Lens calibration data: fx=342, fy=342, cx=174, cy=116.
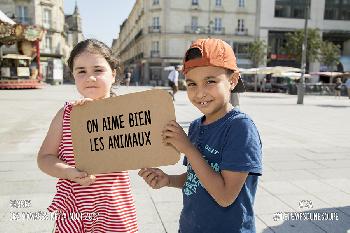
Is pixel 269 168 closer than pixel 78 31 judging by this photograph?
Yes

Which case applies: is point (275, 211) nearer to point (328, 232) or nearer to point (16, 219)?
point (328, 232)

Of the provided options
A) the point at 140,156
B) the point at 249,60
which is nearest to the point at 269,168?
the point at 140,156

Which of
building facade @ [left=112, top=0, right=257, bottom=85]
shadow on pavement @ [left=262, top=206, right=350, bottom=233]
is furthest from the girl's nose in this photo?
building facade @ [left=112, top=0, right=257, bottom=85]

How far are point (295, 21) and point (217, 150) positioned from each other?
155ft

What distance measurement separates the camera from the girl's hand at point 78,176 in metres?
1.62

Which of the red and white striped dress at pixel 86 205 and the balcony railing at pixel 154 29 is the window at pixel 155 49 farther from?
the red and white striped dress at pixel 86 205

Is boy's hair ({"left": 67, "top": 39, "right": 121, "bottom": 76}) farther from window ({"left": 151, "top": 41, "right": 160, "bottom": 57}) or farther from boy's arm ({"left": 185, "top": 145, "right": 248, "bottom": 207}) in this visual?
window ({"left": 151, "top": 41, "right": 160, "bottom": 57})

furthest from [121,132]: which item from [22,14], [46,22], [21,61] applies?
[46,22]

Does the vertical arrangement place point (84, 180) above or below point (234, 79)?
below

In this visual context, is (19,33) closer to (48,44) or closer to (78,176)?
(48,44)

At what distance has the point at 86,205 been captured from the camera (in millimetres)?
1709

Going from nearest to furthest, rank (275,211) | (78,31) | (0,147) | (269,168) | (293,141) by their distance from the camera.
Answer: (275,211), (269,168), (0,147), (293,141), (78,31)

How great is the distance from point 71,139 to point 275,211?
2651 mm

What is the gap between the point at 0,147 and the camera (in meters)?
6.26
